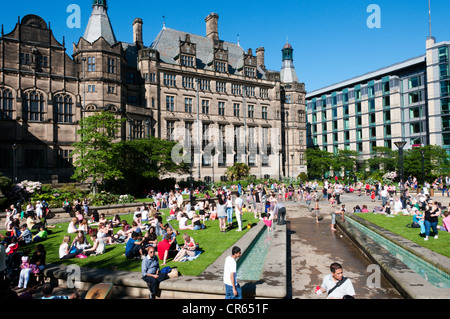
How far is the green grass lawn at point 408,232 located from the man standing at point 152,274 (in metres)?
10.4

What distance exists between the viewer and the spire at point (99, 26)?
40969 mm

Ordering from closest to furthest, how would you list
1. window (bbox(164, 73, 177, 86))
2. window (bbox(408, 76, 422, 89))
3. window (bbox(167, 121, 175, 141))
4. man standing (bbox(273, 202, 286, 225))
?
man standing (bbox(273, 202, 286, 225)) → window (bbox(167, 121, 175, 141)) → window (bbox(164, 73, 177, 86)) → window (bbox(408, 76, 422, 89))

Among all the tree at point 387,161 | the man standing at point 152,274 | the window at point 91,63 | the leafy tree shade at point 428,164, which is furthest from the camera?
A: the tree at point 387,161

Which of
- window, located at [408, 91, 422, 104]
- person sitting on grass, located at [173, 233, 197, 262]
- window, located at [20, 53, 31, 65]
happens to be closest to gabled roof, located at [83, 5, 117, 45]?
window, located at [20, 53, 31, 65]

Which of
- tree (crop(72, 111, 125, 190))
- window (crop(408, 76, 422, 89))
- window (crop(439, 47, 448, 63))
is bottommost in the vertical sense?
tree (crop(72, 111, 125, 190))

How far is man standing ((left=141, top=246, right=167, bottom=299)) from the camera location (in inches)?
320

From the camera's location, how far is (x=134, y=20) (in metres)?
51.6

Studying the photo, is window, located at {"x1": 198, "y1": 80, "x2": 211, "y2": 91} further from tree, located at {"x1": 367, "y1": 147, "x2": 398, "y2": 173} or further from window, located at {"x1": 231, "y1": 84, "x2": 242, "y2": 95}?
tree, located at {"x1": 367, "y1": 147, "x2": 398, "y2": 173}

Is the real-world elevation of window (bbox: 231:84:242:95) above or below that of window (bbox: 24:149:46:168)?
above

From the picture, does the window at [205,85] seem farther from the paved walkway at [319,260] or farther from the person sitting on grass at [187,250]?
the person sitting on grass at [187,250]

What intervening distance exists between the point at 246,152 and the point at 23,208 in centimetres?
3880

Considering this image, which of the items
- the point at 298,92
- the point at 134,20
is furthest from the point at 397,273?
the point at 298,92

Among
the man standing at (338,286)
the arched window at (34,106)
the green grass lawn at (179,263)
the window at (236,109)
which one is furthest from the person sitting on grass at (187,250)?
the window at (236,109)

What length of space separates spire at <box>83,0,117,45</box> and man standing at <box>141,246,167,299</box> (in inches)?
1576
